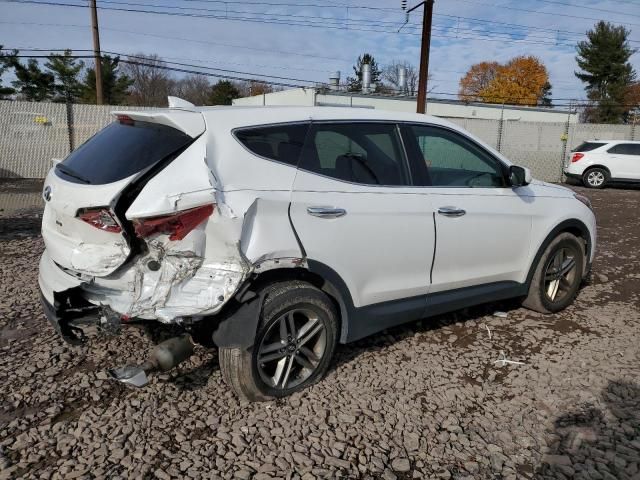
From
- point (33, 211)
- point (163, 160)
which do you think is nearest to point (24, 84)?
point (33, 211)

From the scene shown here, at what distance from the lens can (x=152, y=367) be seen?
2854 mm

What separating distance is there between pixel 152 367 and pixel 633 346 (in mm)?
3689

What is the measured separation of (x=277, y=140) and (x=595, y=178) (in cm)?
1708

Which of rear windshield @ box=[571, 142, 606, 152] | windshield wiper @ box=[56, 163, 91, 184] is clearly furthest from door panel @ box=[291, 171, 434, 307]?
rear windshield @ box=[571, 142, 606, 152]

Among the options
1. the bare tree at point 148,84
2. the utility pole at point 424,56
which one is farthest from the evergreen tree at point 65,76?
the utility pole at point 424,56

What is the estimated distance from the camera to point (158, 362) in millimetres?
2875

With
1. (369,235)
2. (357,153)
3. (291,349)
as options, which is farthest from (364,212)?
(291,349)

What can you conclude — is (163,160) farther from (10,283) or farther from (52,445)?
(10,283)

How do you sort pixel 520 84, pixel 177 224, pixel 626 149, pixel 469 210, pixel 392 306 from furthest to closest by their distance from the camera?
pixel 520 84
pixel 626 149
pixel 469 210
pixel 392 306
pixel 177 224

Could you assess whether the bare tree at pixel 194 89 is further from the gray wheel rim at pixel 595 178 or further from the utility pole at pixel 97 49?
the gray wheel rim at pixel 595 178

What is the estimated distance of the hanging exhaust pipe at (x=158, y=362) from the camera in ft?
8.81

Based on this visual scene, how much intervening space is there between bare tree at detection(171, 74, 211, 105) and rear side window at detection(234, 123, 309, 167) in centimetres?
5395

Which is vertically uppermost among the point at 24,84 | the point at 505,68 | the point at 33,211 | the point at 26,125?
the point at 505,68

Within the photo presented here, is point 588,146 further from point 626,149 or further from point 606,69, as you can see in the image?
point 606,69
